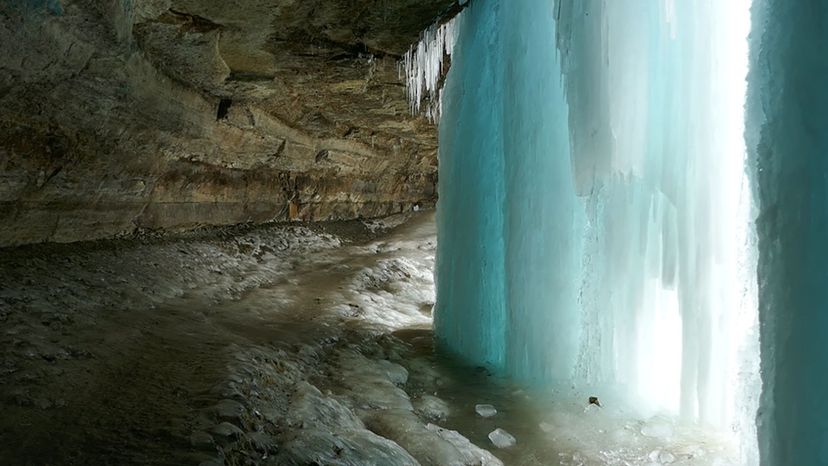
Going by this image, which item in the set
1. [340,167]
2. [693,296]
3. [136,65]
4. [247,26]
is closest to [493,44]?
[247,26]

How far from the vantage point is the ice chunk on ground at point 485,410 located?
4.99 m

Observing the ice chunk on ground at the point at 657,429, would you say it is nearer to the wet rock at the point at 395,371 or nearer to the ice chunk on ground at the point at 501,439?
the ice chunk on ground at the point at 501,439

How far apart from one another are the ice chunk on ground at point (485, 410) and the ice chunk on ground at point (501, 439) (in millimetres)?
429

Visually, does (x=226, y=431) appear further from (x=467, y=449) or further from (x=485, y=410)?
(x=485, y=410)

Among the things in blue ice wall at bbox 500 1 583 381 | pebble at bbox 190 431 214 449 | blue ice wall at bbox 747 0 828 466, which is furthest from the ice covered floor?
blue ice wall at bbox 747 0 828 466

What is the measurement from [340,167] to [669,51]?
10.7 metres

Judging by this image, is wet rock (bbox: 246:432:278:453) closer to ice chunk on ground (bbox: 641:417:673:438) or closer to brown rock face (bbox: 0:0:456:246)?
ice chunk on ground (bbox: 641:417:673:438)

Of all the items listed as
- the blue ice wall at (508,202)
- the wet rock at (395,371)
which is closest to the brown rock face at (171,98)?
the blue ice wall at (508,202)

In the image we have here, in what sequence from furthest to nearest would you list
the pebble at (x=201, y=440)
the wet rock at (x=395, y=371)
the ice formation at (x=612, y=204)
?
the wet rock at (x=395, y=371) < the ice formation at (x=612, y=204) < the pebble at (x=201, y=440)

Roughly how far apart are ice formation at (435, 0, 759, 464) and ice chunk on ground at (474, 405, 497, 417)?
3.00 feet

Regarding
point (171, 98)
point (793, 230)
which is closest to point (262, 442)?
point (793, 230)

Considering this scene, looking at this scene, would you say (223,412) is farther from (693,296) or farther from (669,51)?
(669,51)

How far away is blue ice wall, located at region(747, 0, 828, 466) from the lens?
99.7 inches

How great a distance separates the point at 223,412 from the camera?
3.51 meters
